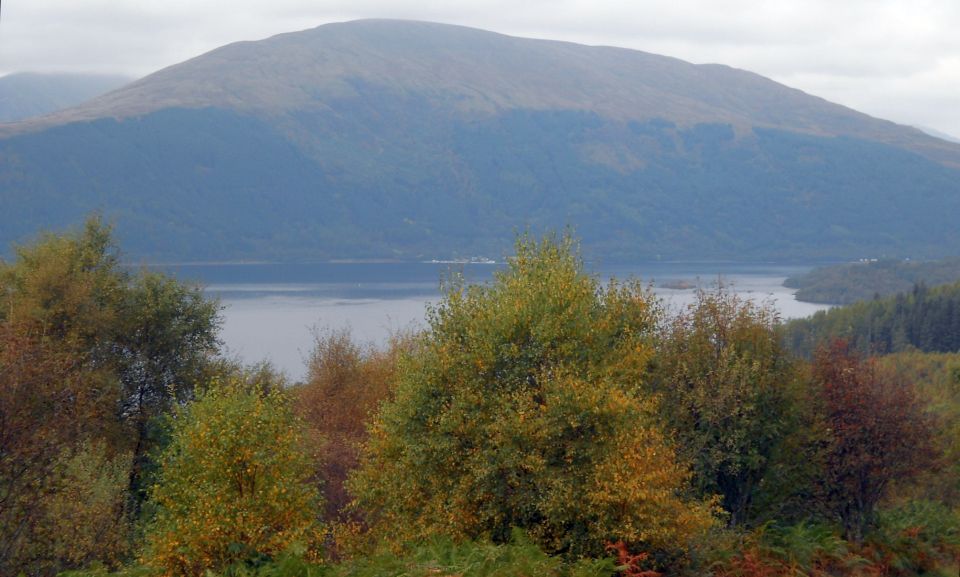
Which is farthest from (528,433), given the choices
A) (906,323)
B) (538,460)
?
(906,323)

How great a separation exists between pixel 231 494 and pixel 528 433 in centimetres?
588

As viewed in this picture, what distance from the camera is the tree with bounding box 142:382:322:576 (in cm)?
1756

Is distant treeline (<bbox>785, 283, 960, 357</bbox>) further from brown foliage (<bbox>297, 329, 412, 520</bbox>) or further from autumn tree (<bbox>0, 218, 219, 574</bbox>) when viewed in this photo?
autumn tree (<bbox>0, 218, 219, 574</bbox>)

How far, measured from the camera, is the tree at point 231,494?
17562 millimetres

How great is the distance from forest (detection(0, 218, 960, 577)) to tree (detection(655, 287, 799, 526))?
67mm

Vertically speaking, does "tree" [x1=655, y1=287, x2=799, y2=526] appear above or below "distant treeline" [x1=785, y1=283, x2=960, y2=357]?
above

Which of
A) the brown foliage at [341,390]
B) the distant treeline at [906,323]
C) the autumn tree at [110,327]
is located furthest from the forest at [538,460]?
the distant treeline at [906,323]

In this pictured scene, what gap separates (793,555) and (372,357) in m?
27.6

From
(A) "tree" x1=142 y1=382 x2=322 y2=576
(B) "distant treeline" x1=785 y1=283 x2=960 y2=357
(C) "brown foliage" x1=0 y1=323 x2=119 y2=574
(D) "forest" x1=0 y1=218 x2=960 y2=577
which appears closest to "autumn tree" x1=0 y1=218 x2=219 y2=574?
(D) "forest" x1=0 y1=218 x2=960 y2=577

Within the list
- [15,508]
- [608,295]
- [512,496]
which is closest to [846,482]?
[608,295]

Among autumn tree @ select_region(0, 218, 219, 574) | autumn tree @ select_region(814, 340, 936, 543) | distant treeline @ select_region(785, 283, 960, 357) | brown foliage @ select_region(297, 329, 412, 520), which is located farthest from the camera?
distant treeline @ select_region(785, 283, 960, 357)

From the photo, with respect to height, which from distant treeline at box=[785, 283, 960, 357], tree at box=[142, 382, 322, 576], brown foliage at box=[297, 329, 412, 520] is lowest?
distant treeline at box=[785, 283, 960, 357]

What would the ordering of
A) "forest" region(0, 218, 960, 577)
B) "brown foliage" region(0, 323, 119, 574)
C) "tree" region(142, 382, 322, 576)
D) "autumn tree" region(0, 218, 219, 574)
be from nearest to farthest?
"brown foliage" region(0, 323, 119, 574) < "forest" region(0, 218, 960, 577) < "tree" region(142, 382, 322, 576) < "autumn tree" region(0, 218, 219, 574)

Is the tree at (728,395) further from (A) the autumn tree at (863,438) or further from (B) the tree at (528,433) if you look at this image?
(A) the autumn tree at (863,438)
